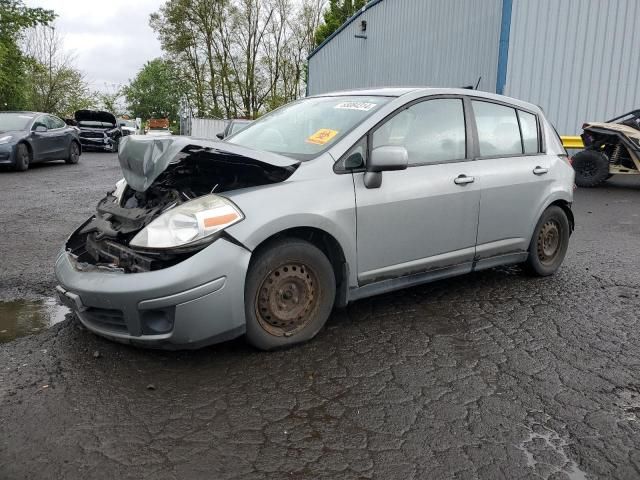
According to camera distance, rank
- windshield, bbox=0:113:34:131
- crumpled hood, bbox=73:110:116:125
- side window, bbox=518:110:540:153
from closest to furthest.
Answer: side window, bbox=518:110:540:153, windshield, bbox=0:113:34:131, crumpled hood, bbox=73:110:116:125

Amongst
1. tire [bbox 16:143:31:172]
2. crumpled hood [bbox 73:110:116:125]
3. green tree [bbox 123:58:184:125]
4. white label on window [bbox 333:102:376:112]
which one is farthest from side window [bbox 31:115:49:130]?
green tree [bbox 123:58:184:125]

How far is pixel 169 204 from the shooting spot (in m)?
3.37

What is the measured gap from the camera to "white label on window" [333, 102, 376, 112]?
3971mm

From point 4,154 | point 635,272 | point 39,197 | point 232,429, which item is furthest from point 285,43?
point 232,429

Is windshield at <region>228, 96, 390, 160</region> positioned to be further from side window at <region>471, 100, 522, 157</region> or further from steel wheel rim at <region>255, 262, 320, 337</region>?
side window at <region>471, 100, 522, 157</region>

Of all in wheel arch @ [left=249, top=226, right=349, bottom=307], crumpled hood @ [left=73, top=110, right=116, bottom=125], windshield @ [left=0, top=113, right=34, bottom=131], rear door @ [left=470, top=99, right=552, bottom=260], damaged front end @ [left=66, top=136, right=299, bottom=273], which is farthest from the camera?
crumpled hood @ [left=73, top=110, right=116, bottom=125]

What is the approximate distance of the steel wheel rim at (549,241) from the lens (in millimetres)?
5035

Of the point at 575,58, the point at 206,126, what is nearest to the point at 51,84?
the point at 206,126

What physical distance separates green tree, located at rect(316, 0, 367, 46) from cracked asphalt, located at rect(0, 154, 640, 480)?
1314 inches

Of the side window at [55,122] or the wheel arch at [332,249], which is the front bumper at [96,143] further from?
the wheel arch at [332,249]

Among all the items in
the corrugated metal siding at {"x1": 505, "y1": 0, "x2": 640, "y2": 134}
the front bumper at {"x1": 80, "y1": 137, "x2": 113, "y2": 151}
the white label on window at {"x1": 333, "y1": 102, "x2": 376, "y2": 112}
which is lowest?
the front bumper at {"x1": 80, "y1": 137, "x2": 113, "y2": 151}

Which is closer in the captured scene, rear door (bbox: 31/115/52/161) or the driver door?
the driver door

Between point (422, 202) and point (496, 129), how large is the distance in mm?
1200

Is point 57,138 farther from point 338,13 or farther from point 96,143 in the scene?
point 338,13
